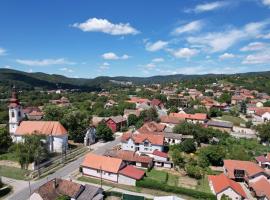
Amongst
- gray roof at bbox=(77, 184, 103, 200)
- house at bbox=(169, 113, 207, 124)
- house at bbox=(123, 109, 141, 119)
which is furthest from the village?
house at bbox=(123, 109, 141, 119)

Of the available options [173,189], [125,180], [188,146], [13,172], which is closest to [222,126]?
[188,146]

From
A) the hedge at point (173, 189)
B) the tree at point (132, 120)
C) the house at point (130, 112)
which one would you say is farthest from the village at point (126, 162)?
the house at point (130, 112)

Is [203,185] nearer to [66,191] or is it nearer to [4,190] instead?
[66,191]

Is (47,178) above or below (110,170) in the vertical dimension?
below

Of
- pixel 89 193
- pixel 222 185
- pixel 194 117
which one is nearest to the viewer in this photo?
pixel 89 193

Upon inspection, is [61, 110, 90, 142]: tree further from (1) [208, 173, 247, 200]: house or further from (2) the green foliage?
(1) [208, 173, 247, 200]: house

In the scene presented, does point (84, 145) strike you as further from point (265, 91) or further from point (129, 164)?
point (265, 91)
